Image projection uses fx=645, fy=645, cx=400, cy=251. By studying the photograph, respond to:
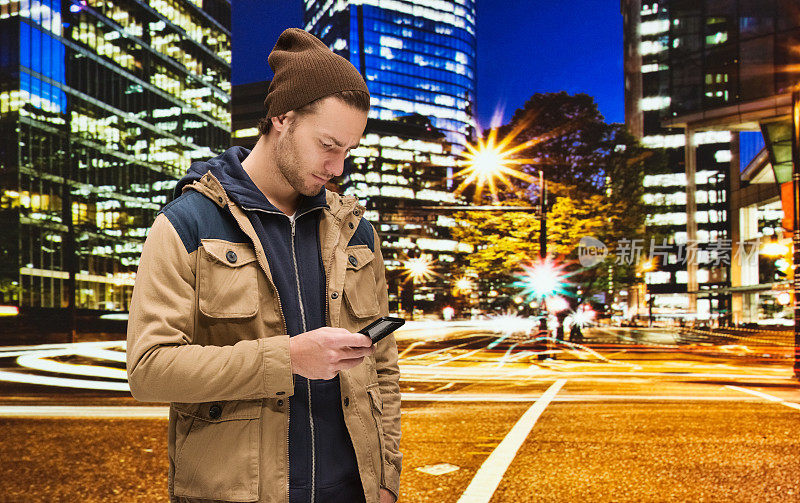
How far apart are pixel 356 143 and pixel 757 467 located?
6.67m

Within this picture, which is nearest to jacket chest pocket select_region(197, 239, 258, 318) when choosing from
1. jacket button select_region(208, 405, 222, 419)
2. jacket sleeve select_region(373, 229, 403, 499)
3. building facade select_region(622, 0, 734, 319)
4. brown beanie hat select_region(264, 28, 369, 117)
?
jacket button select_region(208, 405, 222, 419)

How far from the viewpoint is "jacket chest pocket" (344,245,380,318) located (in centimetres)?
211

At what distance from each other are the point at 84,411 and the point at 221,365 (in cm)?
1007

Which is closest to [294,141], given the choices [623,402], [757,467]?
[757,467]

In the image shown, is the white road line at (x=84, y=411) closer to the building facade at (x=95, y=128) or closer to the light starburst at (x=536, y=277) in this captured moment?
the light starburst at (x=536, y=277)

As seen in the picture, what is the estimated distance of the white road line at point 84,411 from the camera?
1002 centimetres

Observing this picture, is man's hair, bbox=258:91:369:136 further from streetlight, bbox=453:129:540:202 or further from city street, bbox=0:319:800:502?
streetlight, bbox=453:129:540:202

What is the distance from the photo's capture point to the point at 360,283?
2.19 metres

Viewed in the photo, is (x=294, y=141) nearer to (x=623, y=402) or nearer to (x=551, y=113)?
(x=623, y=402)

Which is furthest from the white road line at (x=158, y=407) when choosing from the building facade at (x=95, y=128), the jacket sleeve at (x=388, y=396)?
the building facade at (x=95, y=128)

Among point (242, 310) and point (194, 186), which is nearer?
point (242, 310)

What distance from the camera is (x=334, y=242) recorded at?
210 cm

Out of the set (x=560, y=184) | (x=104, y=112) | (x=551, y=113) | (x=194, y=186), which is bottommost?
(x=194, y=186)

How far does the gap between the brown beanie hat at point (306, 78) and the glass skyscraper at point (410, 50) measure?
13602 cm
